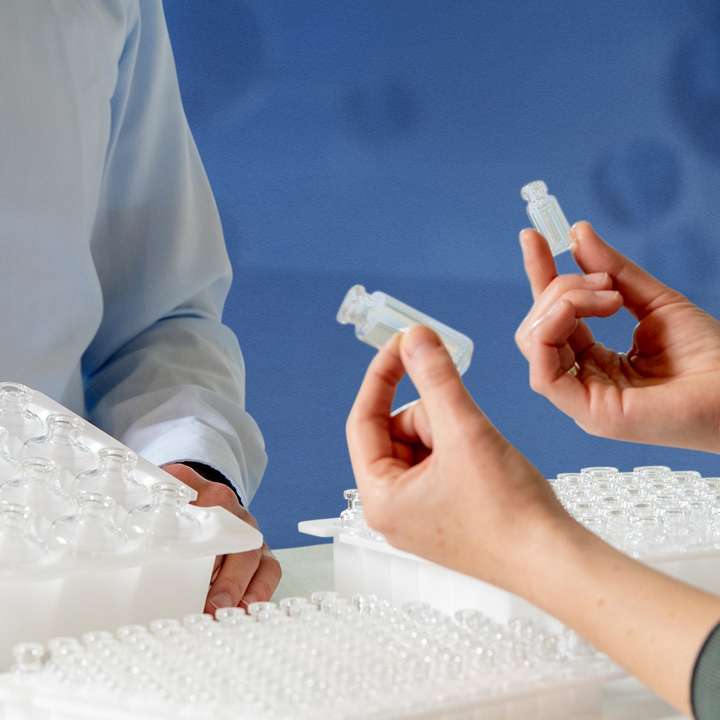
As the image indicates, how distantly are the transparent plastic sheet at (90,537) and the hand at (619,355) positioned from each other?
12.3 inches

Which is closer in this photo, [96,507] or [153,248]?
[96,507]

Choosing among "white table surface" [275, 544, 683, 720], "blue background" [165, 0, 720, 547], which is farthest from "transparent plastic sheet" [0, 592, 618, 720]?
"blue background" [165, 0, 720, 547]

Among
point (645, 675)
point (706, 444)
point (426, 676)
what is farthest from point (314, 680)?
point (706, 444)

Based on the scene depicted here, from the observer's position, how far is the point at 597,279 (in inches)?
39.4

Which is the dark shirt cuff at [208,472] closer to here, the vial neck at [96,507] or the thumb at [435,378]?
the vial neck at [96,507]

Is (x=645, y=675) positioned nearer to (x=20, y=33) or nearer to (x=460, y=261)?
(x=20, y=33)

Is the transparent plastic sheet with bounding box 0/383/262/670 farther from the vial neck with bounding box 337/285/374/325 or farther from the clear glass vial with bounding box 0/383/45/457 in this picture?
the vial neck with bounding box 337/285/374/325

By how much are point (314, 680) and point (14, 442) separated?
0.38 m

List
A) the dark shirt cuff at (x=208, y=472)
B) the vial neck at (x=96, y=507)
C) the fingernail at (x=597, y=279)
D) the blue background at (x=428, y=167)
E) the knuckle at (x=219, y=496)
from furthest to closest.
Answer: the blue background at (x=428, y=167), the dark shirt cuff at (x=208, y=472), the knuckle at (x=219, y=496), the fingernail at (x=597, y=279), the vial neck at (x=96, y=507)

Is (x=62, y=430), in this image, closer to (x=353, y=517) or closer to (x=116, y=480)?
(x=116, y=480)

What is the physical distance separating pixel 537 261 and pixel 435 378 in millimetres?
390

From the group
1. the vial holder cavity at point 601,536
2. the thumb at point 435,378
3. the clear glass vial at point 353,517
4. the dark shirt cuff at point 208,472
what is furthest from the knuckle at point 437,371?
the dark shirt cuff at point 208,472

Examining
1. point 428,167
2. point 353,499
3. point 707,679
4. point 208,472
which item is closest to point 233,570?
point 353,499

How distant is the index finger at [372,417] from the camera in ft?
2.34
